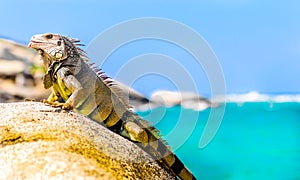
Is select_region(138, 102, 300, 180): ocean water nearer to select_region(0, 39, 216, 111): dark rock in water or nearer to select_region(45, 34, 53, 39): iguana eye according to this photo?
select_region(0, 39, 216, 111): dark rock in water

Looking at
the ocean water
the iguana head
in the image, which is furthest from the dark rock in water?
the iguana head

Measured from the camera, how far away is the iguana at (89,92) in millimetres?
5176

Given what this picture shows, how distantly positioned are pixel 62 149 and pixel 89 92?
66.7 inches

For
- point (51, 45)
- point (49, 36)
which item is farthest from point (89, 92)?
point (49, 36)

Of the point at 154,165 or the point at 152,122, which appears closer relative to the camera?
the point at 154,165

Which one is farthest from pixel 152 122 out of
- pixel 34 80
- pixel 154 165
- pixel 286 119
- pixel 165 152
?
pixel 286 119

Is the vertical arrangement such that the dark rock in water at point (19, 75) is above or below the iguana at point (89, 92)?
above

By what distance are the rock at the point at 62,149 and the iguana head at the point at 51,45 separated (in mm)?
805

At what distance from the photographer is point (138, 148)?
192 inches

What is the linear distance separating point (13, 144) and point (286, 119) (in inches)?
1178

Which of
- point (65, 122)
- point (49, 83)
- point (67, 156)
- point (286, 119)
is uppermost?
point (286, 119)

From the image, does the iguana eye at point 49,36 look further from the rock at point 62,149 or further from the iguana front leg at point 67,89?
the rock at point 62,149

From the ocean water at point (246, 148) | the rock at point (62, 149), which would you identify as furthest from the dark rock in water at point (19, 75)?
the rock at point (62, 149)

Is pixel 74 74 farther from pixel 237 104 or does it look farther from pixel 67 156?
pixel 237 104
